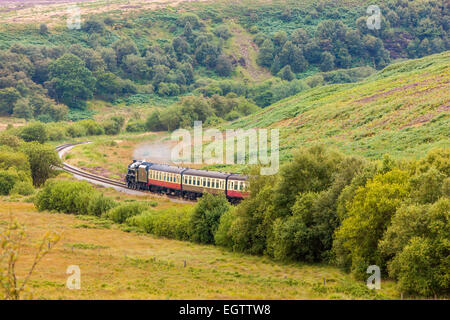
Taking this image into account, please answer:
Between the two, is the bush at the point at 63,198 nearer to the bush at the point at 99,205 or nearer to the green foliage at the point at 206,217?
the bush at the point at 99,205

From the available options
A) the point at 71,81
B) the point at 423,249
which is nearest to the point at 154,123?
the point at 71,81

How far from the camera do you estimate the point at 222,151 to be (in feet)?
241

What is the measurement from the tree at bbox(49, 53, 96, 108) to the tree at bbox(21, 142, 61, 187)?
213 ft

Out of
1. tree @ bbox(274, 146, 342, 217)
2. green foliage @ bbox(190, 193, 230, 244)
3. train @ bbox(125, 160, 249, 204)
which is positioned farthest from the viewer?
train @ bbox(125, 160, 249, 204)

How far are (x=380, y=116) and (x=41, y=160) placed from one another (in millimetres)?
43916

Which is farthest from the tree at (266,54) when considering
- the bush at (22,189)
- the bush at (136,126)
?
the bush at (22,189)

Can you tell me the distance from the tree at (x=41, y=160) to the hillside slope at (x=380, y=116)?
1199 inches

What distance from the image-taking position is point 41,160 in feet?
226

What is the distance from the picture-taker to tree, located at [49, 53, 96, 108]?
132 meters

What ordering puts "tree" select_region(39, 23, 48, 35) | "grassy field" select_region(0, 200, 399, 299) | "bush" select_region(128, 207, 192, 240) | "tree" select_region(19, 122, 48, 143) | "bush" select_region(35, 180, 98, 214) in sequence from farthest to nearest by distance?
"tree" select_region(39, 23, 48, 35), "tree" select_region(19, 122, 48, 143), "bush" select_region(35, 180, 98, 214), "bush" select_region(128, 207, 192, 240), "grassy field" select_region(0, 200, 399, 299)

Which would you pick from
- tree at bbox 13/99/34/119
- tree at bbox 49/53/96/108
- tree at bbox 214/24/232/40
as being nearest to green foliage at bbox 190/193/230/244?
tree at bbox 13/99/34/119

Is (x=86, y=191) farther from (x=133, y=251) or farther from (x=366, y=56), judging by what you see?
(x=366, y=56)

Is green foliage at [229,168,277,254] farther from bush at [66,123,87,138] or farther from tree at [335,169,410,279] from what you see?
bush at [66,123,87,138]
